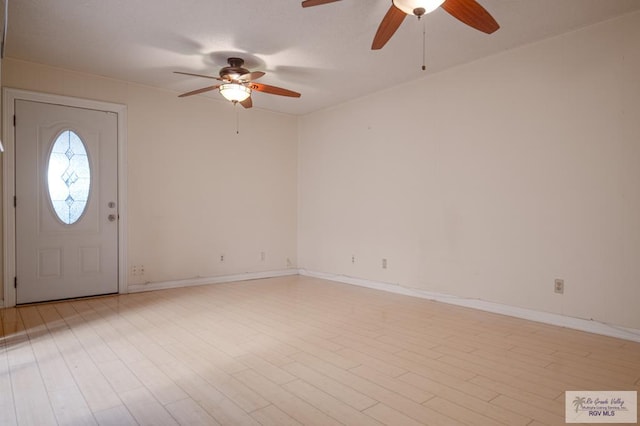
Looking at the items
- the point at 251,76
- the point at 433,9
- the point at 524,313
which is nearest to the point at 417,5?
the point at 433,9

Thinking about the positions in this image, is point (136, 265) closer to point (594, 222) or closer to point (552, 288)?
point (552, 288)

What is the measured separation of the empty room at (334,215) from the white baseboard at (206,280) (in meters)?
0.03

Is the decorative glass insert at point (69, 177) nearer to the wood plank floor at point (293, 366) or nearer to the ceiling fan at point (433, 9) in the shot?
the wood plank floor at point (293, 366)

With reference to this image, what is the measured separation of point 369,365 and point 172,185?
3612 millimetres

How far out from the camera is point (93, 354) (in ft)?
8.46

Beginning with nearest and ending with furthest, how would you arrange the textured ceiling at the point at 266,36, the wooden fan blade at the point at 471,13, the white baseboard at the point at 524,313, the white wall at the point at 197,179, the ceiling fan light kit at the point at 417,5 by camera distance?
1. the ceiling fan light kit at the point at 417,5
2. the wooden fan blade at the point at 471,13
3. the textured ceiling at the point at 266,36
4. the white baseboard at the point at 524,313
5. the white wall at the point at 197,179

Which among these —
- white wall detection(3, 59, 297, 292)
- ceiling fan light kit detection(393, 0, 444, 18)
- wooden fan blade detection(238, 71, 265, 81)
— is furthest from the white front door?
ceiling fan light kit detection(393, 0, 444, 18)

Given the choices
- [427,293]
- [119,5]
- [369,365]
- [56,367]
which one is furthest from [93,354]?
[427,293]

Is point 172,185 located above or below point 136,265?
above

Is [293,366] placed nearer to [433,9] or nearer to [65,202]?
[433,9]

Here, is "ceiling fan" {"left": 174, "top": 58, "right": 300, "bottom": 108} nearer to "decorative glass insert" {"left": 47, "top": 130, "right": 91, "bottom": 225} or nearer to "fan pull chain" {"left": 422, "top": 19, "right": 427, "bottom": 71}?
"fan pull chain" {"left": 422, "top": 19, "right": 427, "bottom": 71}

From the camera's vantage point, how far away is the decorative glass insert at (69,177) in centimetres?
409

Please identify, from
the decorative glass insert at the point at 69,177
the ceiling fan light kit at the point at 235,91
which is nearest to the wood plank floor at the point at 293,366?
the decorative glass insert at the point at 69,177

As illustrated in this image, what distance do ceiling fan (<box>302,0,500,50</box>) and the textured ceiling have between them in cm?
55
